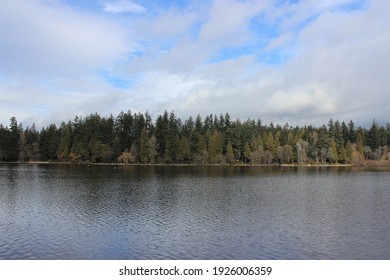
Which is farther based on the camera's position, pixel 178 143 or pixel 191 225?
pixel 178 143

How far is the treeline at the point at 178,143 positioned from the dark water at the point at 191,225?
325 ft

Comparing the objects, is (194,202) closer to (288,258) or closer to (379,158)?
(288,258)

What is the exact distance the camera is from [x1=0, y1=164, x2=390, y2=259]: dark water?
2766 cm

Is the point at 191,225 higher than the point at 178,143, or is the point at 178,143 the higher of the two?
the point at 178,143

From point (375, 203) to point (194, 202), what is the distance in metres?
24.3

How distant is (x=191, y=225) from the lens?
118ft

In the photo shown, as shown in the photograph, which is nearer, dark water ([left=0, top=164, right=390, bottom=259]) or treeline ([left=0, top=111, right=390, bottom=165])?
dark water ([left=0, top=164, right=390, bottom=259])

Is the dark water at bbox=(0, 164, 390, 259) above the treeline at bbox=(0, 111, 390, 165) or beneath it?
beneath

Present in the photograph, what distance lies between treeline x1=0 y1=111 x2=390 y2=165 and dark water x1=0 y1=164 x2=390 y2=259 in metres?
99.0

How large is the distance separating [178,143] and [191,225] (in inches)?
4821

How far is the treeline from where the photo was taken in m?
159

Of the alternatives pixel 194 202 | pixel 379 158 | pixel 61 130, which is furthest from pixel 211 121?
pixel 194 202

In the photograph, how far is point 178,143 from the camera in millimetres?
158125

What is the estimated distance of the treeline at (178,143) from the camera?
158750 millimetres
